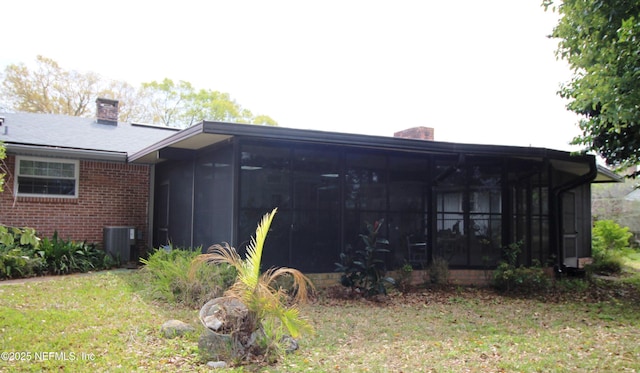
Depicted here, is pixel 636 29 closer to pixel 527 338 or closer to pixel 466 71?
pixel 527 338

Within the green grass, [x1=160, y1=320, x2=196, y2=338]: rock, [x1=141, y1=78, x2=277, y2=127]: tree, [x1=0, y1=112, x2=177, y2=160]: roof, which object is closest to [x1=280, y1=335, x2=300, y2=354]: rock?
the green grass

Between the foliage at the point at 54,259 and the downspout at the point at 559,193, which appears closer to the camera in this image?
the foliage at the point at 54,259

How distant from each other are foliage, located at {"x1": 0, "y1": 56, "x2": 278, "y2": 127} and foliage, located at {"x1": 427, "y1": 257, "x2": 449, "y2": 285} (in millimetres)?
21535

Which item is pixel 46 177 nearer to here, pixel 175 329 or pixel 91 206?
pixel 91 206

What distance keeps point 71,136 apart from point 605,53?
1152 cm

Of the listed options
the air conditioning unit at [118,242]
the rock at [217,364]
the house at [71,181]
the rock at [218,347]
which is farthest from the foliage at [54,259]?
the rock at [217,364]

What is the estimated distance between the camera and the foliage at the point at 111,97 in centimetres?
2464

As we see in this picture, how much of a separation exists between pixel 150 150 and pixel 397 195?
5.24m

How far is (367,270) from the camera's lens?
8.08m

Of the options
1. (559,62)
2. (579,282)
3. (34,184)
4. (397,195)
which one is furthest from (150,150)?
(579,282)

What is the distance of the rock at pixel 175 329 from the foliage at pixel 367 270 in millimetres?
3295

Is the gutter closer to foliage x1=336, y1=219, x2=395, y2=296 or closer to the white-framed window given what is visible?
the white-framed window

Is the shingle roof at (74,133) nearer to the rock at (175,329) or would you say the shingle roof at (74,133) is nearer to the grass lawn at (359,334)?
the grass lawn at (359,334)

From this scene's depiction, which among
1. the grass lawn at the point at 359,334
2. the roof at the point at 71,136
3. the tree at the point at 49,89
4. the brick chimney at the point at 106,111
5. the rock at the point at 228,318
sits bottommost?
the grass lawn at the point at 359,334
